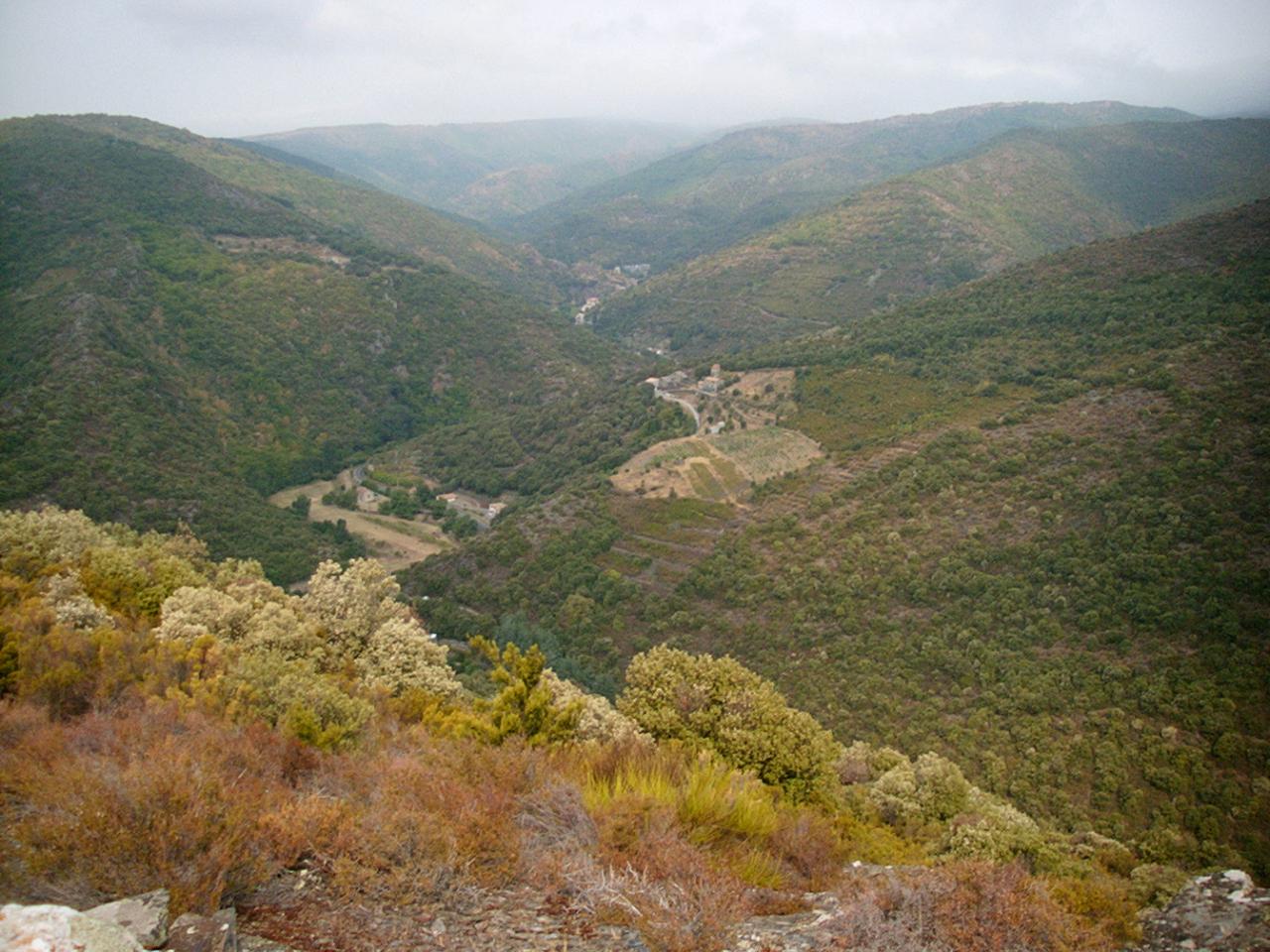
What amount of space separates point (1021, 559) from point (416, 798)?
41060 millimetres

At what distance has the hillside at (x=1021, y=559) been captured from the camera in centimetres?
2903

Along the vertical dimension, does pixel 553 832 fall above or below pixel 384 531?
above

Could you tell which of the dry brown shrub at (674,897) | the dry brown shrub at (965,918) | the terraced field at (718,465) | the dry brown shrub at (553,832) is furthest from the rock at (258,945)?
the terraced field at (718,465)

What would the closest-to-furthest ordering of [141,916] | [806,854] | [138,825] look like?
[141,916] → [138,825] → [806,854]

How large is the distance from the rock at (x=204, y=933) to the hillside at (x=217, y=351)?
6063 centimetres

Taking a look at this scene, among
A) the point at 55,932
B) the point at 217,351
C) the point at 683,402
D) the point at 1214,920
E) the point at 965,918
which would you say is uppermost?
the point at 217,351

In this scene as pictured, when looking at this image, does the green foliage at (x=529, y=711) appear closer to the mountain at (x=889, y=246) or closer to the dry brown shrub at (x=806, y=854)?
the dry brown shrub at (x=806, y=854)

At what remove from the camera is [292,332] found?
10394 centimetres

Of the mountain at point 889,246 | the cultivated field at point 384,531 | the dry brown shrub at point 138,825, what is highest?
the mountain at point 889,246

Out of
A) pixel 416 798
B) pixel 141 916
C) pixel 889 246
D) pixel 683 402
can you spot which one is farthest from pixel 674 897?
pixel 889 246

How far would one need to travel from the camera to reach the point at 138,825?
22.6ft

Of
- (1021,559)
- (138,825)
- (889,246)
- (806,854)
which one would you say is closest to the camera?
(138,825)

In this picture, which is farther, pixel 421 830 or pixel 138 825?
pixel 421 830

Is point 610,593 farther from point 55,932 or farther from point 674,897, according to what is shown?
point 55,932
